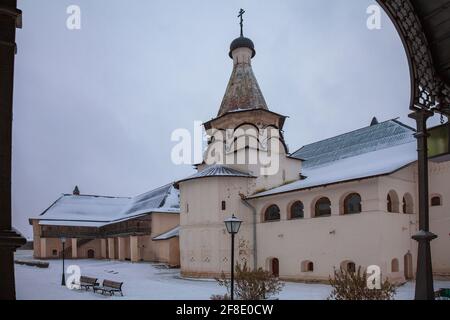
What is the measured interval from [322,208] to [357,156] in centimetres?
607

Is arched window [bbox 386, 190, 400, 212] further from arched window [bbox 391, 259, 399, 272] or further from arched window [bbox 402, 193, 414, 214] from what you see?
arched window [bbox 391, 259, 399, 272]

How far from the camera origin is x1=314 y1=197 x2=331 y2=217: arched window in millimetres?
21672

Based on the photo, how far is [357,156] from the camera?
1027 inches

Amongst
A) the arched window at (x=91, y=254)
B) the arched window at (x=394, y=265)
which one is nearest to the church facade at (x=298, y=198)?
the arched window at (x=394, y=265)

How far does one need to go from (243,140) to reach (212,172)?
3752 mm

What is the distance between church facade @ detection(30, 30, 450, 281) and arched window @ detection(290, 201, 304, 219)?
0.06 meters

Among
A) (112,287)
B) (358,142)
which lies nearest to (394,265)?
(358,142)

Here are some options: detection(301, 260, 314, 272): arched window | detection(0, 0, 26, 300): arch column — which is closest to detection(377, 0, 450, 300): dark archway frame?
detection(0, 0, 26, 300): arch column

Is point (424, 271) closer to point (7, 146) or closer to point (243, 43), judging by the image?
point (7, 146)

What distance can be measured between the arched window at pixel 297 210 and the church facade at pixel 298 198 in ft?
0.20

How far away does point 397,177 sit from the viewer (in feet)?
67.5
